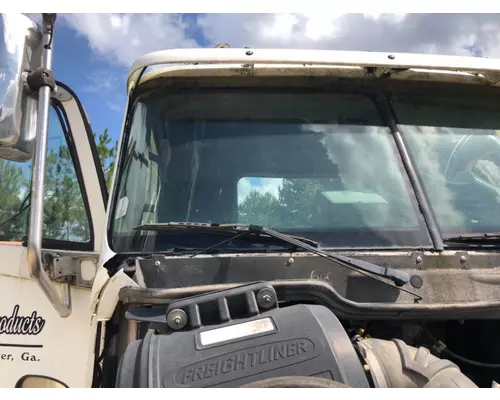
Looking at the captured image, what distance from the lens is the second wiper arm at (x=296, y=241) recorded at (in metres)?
1.88

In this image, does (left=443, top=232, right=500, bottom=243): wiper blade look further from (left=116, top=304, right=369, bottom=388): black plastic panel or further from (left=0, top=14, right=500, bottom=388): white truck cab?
(left=116, top=304, right=369, bottom=388): black plastic panel

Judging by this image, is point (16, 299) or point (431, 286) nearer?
point (431, 286)

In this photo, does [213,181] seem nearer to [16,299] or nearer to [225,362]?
[225,362]

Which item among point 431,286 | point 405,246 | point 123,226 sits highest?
point 123,226

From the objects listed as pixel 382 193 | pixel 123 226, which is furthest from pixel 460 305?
pixel 123 226

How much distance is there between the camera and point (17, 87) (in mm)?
2148

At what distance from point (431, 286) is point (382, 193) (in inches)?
18.2

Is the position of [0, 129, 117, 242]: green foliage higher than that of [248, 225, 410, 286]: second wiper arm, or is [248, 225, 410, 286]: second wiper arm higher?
[0, 129, 117, 242]: green foliage

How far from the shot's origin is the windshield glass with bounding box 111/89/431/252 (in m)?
2.15

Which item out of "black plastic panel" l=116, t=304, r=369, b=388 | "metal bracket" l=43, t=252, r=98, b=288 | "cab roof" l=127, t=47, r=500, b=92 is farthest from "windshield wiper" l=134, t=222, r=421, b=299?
"metal bracket" l=43, t=252, r=98, b=288

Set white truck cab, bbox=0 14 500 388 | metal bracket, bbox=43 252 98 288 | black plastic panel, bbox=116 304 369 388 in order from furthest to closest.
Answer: metal bracket, bbox=43 252 98 288 → white truck cab, bbox=0 14 500 388 → black plastic panel, bbox=116 304 369 388

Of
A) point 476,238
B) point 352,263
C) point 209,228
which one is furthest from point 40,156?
point 476,238

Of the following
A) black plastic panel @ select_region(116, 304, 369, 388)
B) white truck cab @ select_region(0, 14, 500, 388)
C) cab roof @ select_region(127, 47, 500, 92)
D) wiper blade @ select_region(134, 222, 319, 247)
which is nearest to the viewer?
black plastic panel @ select_region(116, 304, 369, 388)

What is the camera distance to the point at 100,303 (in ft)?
6.73
